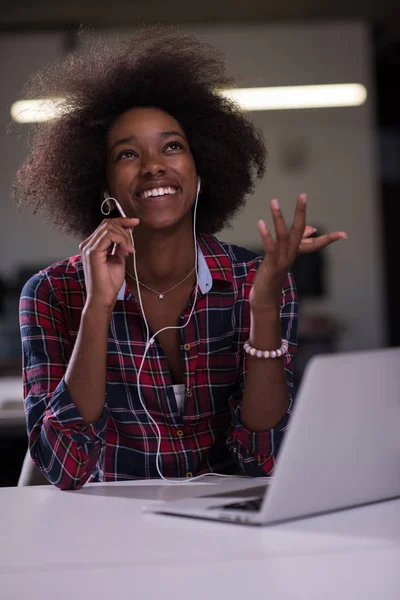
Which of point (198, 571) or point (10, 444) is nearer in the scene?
point (198, 571)

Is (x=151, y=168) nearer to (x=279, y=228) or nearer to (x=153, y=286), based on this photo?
(x=153, y=286)

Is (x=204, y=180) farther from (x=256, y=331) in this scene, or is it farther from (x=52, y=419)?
(x=52, y=419)

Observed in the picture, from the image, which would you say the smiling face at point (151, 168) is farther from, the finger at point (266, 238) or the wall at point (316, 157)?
the wall at point (316, 157)

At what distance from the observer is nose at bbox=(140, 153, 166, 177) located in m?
1.76

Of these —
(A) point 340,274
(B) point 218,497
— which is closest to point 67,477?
(B) point 218,497

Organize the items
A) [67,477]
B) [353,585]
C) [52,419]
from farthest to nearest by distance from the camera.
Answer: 1. [52,419]
2. [67,477]
3. [353,585]

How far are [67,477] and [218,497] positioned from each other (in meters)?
0.32

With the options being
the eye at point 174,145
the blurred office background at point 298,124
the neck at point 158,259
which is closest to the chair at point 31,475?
the neck at point 158,259

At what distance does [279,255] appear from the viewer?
144 centimetres

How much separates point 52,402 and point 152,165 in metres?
Answer: 0.56

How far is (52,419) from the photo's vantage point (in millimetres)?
1473

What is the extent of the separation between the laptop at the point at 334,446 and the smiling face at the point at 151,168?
2.73ft

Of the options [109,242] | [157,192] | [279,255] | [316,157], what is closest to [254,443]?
[279,255]

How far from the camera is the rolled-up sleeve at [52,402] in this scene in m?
1.43
